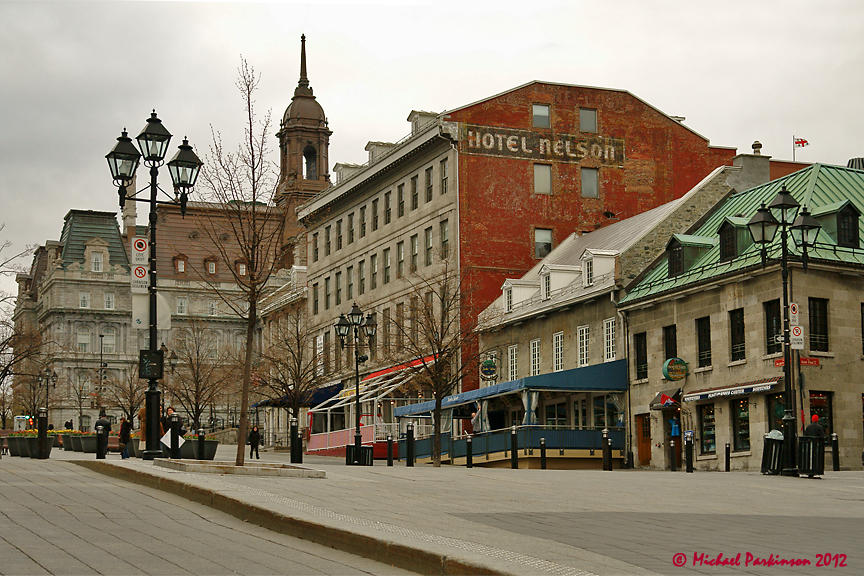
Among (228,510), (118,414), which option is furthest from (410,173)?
(118,414)

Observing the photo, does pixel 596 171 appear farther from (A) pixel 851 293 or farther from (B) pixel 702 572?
(B) pixel 702 572

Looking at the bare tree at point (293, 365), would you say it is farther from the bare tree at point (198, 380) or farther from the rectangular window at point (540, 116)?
the rectangular window at point (540, 116)

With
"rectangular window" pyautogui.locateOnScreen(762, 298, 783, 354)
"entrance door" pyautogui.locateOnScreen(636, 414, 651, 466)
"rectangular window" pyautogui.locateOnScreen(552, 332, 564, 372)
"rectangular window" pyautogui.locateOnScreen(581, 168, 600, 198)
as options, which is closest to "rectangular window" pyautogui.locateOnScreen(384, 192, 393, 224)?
"rectangular window" pyautogui.locateOnScreen(581, 168, 600, 198)

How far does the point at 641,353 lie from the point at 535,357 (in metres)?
8.01

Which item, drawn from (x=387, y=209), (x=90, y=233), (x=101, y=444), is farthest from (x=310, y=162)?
(x=101, y=444)

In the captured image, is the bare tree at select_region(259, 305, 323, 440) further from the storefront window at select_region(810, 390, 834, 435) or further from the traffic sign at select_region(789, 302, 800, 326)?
the traffic sign at select_region(789, 302, 800, 326)

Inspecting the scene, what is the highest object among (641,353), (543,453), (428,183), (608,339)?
(428,183)

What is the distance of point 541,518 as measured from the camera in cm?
1524

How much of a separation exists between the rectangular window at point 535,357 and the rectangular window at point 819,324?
1641cm

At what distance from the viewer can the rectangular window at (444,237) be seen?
60781mm

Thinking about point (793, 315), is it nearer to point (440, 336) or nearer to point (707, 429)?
point (707, 429)

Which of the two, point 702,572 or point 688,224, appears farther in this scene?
point 688,224

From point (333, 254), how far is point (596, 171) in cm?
2174

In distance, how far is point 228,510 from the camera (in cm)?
1533
